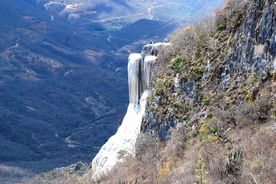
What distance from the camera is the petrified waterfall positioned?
21.3 m

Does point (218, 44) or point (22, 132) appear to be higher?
point (218, 44)

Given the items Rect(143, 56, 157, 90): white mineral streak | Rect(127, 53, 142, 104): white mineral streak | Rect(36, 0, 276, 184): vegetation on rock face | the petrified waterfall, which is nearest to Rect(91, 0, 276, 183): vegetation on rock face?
Rect(36, 0, 276, 184): vegetation on rock face

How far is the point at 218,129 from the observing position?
1500 centimetres

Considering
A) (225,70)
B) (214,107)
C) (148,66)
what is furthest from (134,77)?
(214,107)

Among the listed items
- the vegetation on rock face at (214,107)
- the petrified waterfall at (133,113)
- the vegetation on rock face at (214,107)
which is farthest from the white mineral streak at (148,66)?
the vegetation on rock face at (214,107)

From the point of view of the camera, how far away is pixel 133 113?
74.2ft

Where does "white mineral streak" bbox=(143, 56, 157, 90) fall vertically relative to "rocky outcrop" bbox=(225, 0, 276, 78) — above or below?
below

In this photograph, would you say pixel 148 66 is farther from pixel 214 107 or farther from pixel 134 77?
pixel 214 107

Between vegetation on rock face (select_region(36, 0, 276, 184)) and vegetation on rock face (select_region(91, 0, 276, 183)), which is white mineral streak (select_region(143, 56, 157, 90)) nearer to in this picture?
vegetation on rock face (select_region(91, 0, 276, 183))

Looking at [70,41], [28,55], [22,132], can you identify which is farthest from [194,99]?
[70,41]

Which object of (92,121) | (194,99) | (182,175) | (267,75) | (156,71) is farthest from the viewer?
(92,121)

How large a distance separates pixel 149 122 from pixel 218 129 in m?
5.09

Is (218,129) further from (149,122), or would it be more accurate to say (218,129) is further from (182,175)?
(149,122)

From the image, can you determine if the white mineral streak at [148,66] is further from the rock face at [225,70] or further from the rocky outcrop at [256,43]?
the rocky outcrop at [256,43]
